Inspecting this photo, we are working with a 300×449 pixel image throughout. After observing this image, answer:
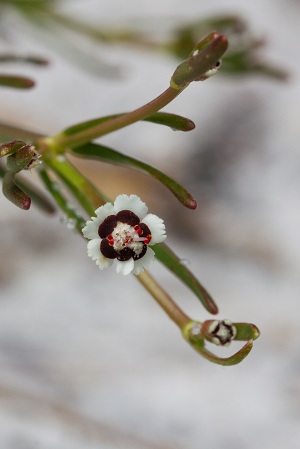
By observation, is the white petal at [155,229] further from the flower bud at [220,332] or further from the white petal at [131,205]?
the flower bud at [220,332]

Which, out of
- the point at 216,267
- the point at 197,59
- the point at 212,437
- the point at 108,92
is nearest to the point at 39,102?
the point at 108,92

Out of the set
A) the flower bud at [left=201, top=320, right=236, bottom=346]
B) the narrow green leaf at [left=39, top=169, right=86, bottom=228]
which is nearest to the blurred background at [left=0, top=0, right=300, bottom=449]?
the narrow green leaf at [left=39, top=169, right=86, bottom=228]

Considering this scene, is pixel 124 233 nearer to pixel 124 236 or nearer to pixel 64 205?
pixel 124 236

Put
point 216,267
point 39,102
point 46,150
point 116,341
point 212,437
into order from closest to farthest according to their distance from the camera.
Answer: point 46,150 < point 212,437 < point 116,341 < point 216,267 < point 39,102

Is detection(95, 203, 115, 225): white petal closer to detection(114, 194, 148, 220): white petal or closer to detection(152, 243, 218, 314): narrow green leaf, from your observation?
detection(114, 194, 148, 220): white petal

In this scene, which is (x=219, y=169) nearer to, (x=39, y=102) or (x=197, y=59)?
(x=39, y=102)

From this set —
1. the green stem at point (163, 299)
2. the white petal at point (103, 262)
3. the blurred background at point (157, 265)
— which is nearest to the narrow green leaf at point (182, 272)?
the green stem at point (163, 299)

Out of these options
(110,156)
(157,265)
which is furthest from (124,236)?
(157,265)
